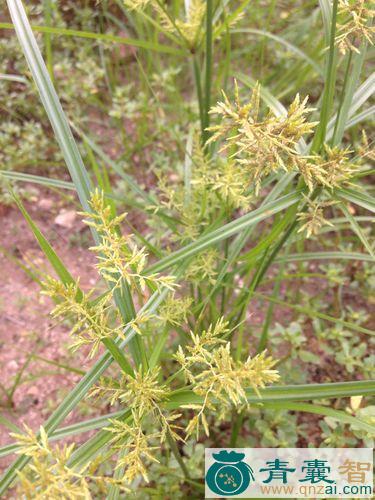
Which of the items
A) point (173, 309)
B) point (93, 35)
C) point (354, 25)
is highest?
point (93, 35)

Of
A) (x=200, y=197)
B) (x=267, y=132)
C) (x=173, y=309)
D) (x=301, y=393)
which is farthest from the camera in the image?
(x=200, y=197)

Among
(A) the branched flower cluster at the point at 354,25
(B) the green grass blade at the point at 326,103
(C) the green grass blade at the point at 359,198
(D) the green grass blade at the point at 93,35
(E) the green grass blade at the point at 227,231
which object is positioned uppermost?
(D) the green grass blade at the point at 93,35

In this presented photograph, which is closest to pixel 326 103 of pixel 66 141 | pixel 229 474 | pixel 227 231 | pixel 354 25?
pixel 354 25

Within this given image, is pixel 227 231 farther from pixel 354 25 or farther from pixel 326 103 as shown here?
pixel 354 25

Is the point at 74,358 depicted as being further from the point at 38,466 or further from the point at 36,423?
the point at 38,466

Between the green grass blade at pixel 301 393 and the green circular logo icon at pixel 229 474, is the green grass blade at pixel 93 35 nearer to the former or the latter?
the green grass blade at pixel 301 393

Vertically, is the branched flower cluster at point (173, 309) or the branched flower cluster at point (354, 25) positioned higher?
the branched flower cluster at point (354, 25)

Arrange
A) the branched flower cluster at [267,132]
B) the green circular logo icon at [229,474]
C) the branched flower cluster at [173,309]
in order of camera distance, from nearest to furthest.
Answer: the branched flower cluster at [267,132], the branched flower cluster at [173,309], the green circular logo icon at [229,474]

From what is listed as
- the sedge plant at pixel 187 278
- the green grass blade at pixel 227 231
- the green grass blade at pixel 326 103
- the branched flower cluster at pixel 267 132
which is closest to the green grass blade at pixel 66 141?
the sedge plant at pixel 187 278
